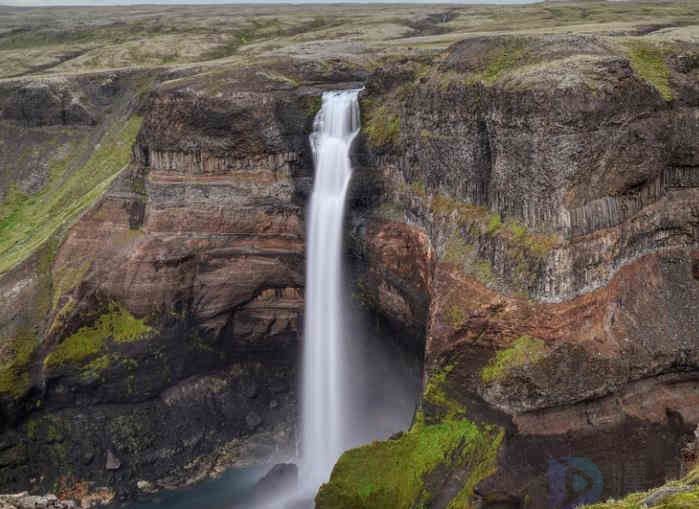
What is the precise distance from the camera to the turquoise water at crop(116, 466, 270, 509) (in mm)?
33438

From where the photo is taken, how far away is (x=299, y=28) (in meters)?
103

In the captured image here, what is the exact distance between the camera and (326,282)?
122ft

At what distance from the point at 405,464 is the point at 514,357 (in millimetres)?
5848

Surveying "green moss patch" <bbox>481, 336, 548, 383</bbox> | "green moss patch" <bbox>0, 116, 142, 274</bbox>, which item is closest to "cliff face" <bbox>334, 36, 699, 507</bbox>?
"green moss patch" <bbox>481, 336, 548, 383</bbox>

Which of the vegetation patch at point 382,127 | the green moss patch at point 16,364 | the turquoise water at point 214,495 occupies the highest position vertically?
the vegetation patch at point 382,127

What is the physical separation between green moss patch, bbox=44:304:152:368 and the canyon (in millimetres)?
118

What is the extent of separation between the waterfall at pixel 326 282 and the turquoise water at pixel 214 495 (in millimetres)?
3062

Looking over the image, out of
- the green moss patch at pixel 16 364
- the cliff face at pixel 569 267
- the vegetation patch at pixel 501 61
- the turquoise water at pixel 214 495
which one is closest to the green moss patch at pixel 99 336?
the green moss patch at pixel 16 364

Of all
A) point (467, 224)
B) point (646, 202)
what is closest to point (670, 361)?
point (646, 202)

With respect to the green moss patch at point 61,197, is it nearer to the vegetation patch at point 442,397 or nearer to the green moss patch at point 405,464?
the vegetation patch at point 442,397

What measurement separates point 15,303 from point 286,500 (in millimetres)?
18089

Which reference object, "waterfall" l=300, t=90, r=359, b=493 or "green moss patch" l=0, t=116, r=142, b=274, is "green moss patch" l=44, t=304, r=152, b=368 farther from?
"waterfall" l=300, t=90, r=359, b=493

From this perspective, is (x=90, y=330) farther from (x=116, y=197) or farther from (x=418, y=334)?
(x=418, y=334)

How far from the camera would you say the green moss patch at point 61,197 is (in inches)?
1735
